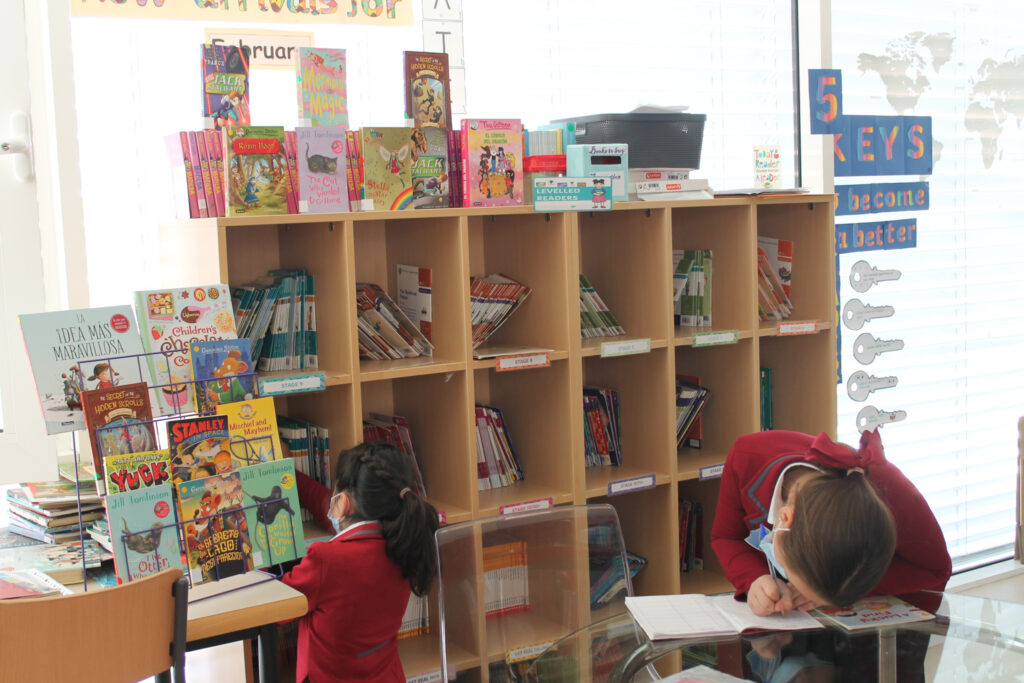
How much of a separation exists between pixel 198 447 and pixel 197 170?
0.80 m

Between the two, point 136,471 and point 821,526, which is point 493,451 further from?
point 821,526

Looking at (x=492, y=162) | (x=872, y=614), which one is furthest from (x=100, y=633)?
(x=492, y=162)

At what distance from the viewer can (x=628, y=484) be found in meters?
2.89

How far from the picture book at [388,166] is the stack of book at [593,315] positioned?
27.4 inches

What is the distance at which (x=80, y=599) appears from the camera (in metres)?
1.60

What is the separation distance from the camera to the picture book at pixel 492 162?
2666mm

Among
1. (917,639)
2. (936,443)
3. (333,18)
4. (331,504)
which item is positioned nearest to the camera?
(917,639)

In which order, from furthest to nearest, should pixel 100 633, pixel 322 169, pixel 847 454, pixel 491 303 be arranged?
pixel 491 303 → pixel 322 169 → pixel 847 454 → pixel 100 633

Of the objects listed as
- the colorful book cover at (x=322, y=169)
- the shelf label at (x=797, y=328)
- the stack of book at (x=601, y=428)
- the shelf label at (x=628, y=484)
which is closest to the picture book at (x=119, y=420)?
the colorful book cover at (x=322, y=169)

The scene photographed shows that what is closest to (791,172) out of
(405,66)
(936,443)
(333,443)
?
(936,443)

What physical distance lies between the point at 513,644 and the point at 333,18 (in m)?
1.90

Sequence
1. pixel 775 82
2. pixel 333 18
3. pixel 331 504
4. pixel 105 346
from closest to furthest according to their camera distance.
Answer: pixel 105 346 < pixel 331 504 < pixel 333 18 < pixel 775 82

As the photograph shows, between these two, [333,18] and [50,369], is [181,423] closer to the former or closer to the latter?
[50,369]

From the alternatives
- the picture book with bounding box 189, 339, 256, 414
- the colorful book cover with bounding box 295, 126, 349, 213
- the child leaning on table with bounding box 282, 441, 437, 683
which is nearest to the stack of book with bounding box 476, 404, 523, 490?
the child leaning on table with bounding box 282, 441, 437, 683
